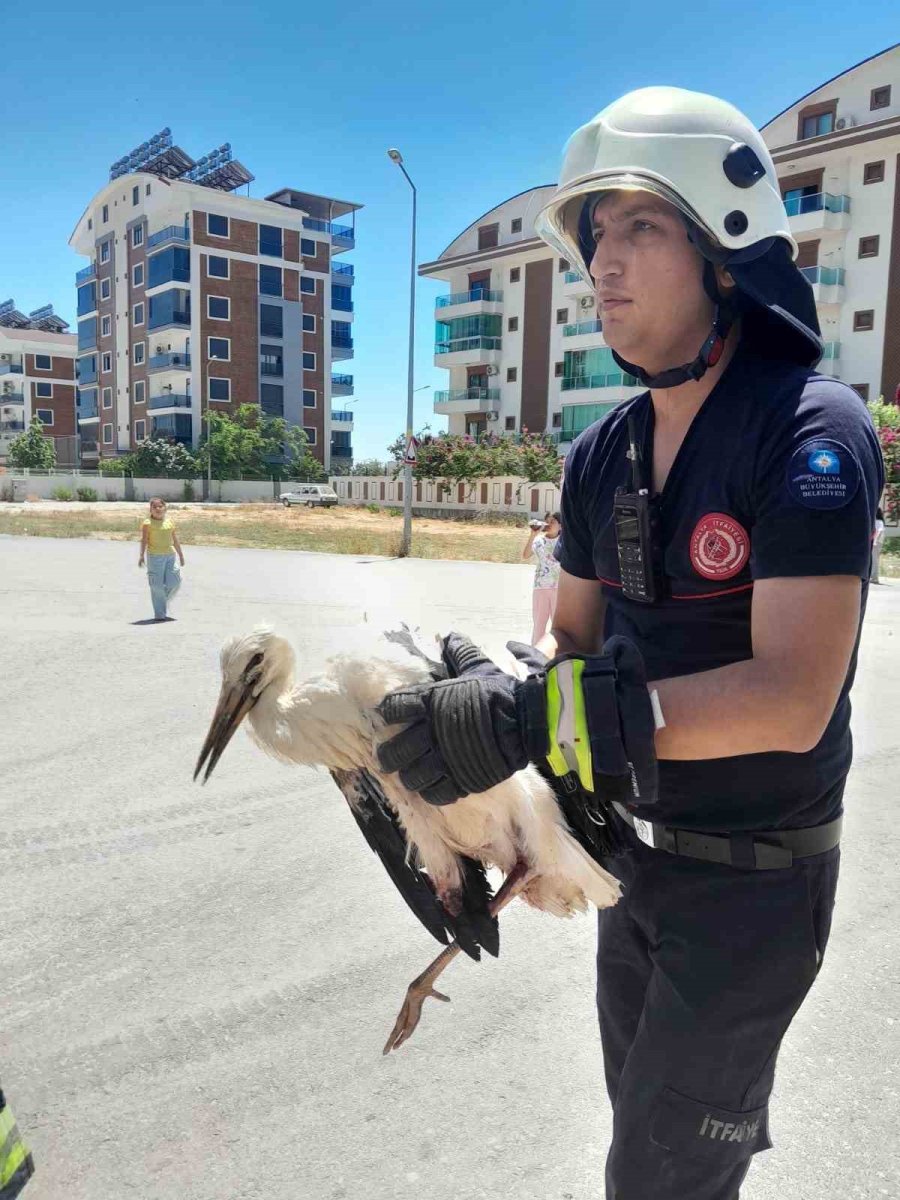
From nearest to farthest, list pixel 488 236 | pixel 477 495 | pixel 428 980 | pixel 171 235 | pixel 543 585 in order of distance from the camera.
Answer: pixel 428 980 < pixel 543 585 < pixel 477 495 < pixel 488 236 < pixel 171 235

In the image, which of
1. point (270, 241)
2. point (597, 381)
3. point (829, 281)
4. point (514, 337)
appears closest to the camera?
point (829, 281)

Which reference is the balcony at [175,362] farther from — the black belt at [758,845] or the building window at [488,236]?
the black belt at [758,845]

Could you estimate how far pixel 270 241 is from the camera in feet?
206

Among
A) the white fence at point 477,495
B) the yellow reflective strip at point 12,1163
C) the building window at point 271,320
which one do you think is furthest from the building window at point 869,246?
the yellow reflective strip at point 12,1163

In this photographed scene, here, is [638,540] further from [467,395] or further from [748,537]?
[467,395]

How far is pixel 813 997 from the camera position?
3.28 m

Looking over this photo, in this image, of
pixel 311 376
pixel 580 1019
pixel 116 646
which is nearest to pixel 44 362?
pixel 311 376

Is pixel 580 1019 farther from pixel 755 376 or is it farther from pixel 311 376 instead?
pixel 311 376

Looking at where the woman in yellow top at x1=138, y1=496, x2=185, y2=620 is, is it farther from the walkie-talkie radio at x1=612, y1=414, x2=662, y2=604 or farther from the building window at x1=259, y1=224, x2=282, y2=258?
the building window at x1=259, y1=224, x2=282, y2=258

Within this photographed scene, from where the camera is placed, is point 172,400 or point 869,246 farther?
point 172,400

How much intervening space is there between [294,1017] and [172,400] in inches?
2484

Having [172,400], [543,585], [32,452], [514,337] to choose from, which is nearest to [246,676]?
[543,585]

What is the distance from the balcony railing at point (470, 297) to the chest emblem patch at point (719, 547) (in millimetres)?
54868

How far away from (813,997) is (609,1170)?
1949mm
